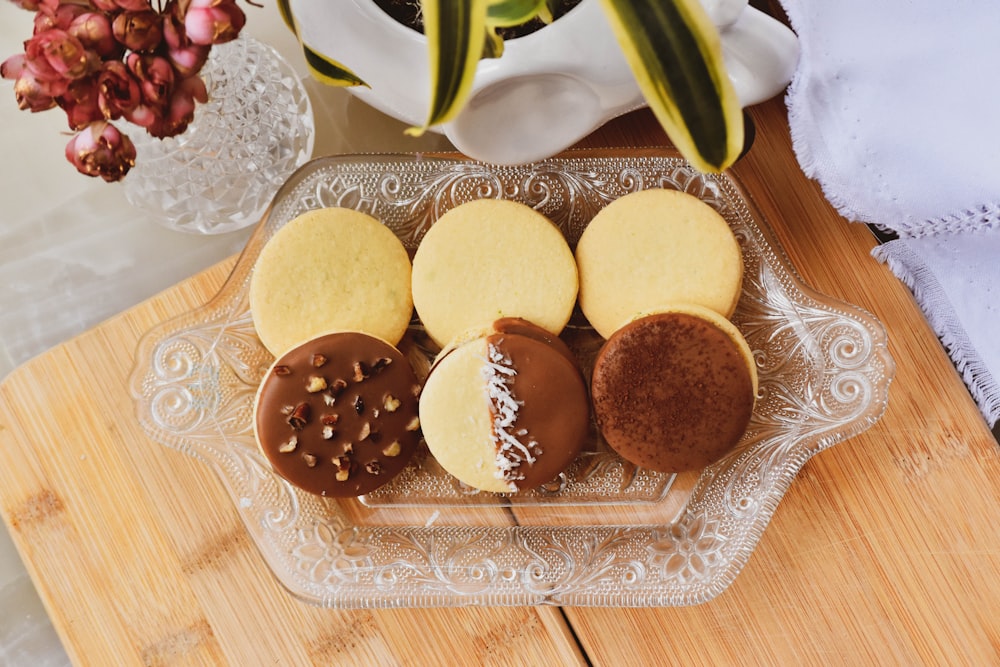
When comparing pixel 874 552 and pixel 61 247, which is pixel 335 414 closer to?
pixel 61 247

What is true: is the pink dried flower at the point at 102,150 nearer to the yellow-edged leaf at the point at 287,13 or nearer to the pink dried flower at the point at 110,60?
the pink dried flower at the point at 110,60

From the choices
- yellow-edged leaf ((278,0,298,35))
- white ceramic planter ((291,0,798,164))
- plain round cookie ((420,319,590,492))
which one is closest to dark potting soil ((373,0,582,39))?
white ceramic planter ((291,0,798,164))

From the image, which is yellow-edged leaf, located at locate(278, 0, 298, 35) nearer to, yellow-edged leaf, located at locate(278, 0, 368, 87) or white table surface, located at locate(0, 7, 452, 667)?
yellow-edged leaf, located at locate(278, 0, 368, 87)

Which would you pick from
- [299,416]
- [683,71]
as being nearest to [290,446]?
[299,416]

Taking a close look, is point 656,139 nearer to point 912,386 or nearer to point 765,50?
point 765,50

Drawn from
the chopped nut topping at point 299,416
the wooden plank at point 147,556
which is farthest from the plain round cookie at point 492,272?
the wooden plank at point 147,556

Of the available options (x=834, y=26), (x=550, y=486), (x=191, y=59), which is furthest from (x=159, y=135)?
(x=834, y=26)
